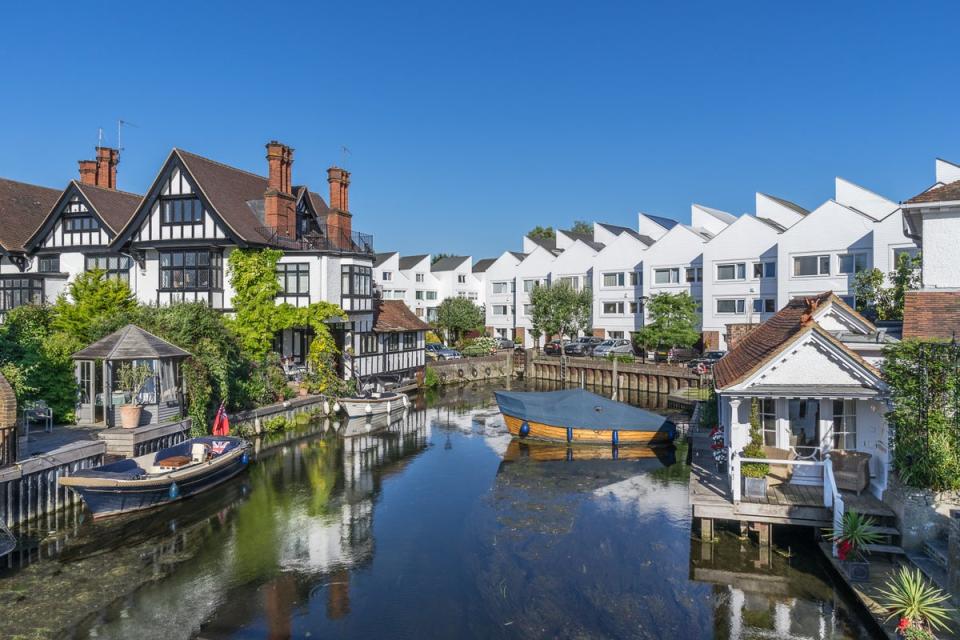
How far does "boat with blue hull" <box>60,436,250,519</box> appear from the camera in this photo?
17.5 m

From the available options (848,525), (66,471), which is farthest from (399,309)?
(848,525)

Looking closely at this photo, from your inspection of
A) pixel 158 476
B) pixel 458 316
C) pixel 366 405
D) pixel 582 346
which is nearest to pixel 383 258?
pixel 458 316

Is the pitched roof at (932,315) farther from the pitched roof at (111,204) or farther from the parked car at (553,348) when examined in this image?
the parked car at (553,348)

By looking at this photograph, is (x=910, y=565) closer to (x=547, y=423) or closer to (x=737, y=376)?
(x=737, y=376)

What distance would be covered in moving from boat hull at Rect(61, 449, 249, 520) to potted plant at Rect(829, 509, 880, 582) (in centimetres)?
1729

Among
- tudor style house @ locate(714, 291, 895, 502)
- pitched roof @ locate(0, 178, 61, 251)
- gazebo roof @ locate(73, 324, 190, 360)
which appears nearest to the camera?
tudor style house @ locate(714, 291, 895, 502)

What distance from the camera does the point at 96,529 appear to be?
1744cm

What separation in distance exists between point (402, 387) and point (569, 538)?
89.3 feet

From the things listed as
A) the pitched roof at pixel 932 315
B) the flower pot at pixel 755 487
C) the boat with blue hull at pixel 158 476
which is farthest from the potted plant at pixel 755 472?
the boat with blue hull at pixel 158 476

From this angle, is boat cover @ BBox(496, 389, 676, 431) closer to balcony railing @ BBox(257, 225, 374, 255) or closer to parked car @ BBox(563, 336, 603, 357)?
balcony railing @ BBox(257, 225, 374, 255)

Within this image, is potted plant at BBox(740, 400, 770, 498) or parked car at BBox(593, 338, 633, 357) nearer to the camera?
potted plant at BBox(740, 400, 770, 498)

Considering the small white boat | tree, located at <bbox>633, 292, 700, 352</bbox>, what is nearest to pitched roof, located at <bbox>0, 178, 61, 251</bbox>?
the small white boat

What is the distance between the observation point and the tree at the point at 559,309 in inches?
2276

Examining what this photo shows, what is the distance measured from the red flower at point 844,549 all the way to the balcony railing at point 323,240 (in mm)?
29568
